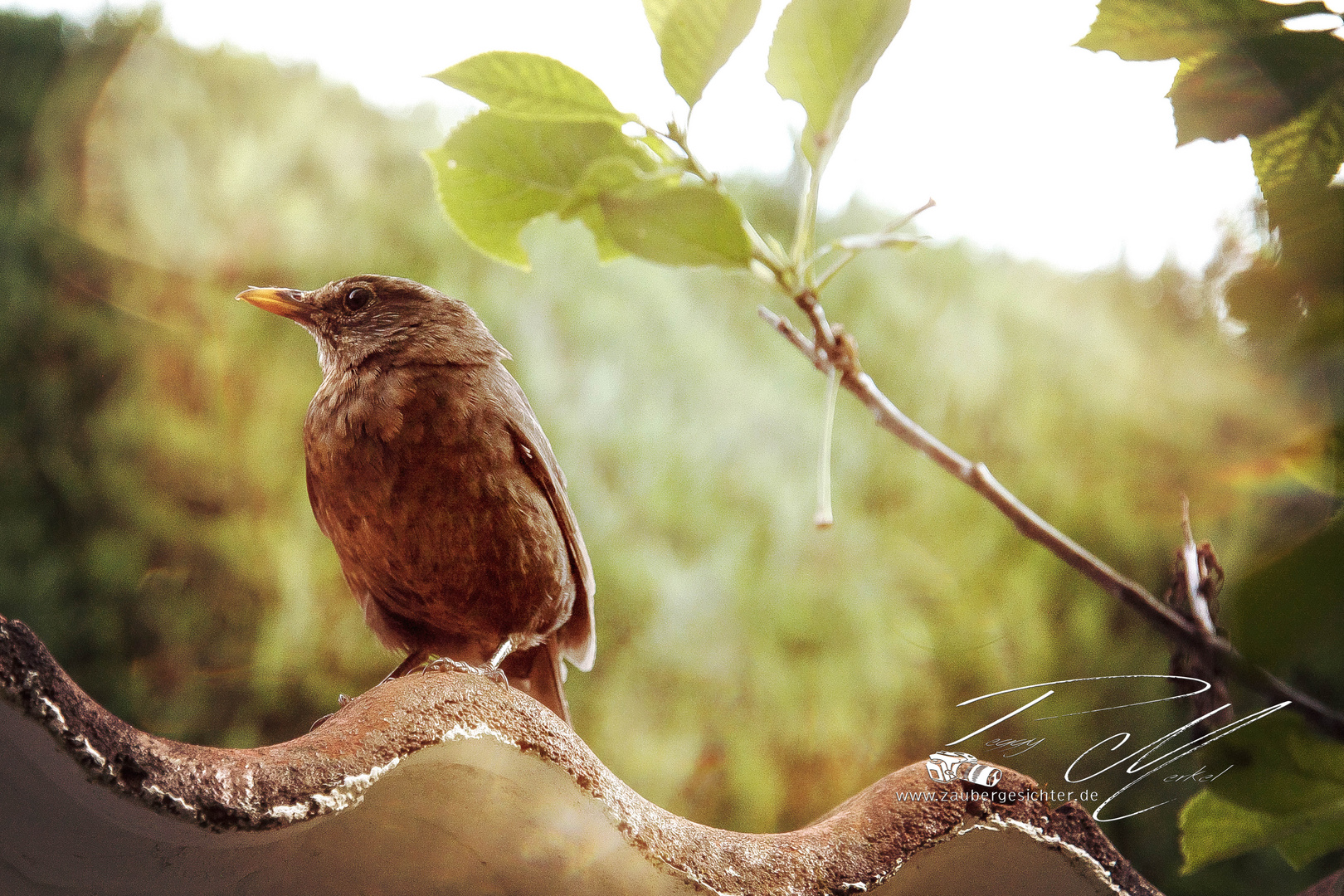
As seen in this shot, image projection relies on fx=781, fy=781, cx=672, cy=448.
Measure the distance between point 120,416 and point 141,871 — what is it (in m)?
1.02

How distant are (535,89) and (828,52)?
0.74 ft

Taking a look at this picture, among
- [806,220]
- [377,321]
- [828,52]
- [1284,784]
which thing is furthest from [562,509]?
[1284,784]

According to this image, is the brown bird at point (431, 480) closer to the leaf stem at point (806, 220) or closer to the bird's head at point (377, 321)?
the bird's head at point (377, 321)

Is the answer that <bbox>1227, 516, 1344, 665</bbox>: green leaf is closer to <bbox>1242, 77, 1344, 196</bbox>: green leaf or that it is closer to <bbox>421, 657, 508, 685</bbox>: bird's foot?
<bbox>1242, 77, 1344, 196</bbox>: green leaf

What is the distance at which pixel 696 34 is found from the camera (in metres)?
0.58

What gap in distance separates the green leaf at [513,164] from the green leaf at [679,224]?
3.6 inches

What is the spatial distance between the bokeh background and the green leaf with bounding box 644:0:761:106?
23.2 inches

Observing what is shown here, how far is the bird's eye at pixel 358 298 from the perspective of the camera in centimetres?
78

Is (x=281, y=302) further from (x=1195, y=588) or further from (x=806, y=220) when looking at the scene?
(x=1195, y=588)

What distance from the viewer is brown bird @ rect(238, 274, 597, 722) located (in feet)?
2.26

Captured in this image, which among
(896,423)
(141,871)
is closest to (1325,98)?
(896,423)

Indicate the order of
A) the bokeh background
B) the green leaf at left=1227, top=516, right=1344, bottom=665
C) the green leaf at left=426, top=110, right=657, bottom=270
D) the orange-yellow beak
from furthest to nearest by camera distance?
the bokeh background
the orange-yellow beak
the green leaf at left=426, top=110, right=657, bottom=270
the green leaf at left=1227, top=516, right=1344, bottom=665

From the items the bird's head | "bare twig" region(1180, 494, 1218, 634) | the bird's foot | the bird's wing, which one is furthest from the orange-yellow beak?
"bare twig" region(1180, 494, 1218, 634)

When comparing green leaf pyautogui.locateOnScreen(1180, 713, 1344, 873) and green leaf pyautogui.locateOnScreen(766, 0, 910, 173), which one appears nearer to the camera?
green leaf pyautogui.locateOnScreen(1180, 713, 1344, 873)
